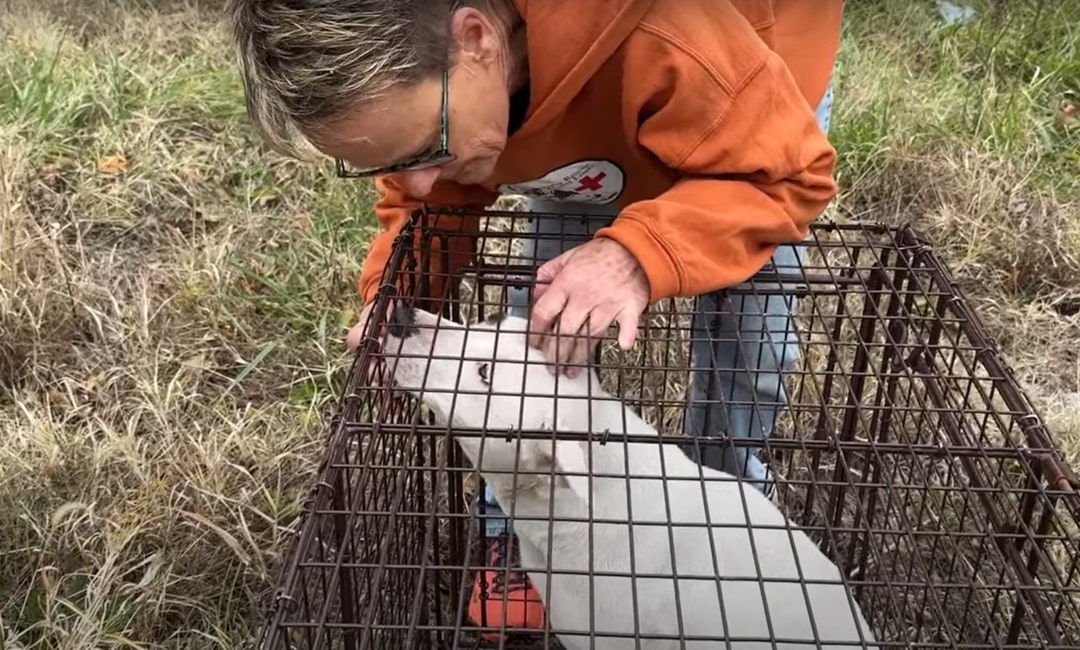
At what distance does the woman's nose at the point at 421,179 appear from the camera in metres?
1.52

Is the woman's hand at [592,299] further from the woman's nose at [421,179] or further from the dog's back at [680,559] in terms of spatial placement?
the woman's nose at [421,179]

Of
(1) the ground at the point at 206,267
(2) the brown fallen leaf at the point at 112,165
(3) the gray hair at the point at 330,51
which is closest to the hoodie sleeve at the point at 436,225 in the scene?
(3) the gray hair at the point at 330,51

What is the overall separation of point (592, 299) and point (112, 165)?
7.12 feet

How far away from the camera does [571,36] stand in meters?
1.55

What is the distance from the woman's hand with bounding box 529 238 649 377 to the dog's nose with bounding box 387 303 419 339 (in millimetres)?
174

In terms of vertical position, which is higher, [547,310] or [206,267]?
[547,310]

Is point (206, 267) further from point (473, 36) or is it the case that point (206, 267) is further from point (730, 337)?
point (473, 36)

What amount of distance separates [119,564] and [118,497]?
19 cm

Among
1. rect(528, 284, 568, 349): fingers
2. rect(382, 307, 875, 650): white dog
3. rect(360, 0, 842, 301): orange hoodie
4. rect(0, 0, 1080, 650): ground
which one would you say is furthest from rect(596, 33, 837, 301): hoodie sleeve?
rect(0, 0, 1080, 650): ground

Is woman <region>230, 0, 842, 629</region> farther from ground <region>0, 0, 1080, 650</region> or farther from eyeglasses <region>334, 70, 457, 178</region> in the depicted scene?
ground <region>0, 0, 1080, 650</region>

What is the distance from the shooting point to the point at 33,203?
116 inches

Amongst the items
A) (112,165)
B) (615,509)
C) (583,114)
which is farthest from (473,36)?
(112,165)

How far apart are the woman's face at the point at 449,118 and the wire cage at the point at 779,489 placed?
0.19m

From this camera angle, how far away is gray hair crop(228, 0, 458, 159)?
1.32 meters
